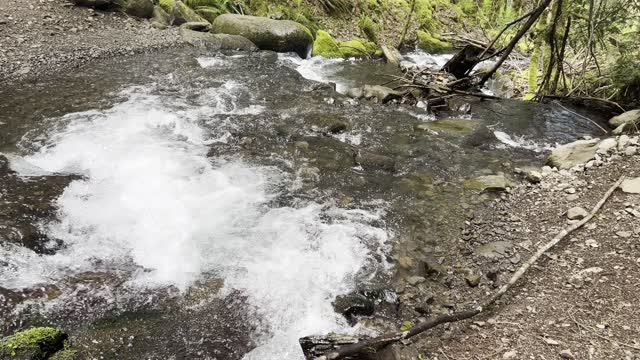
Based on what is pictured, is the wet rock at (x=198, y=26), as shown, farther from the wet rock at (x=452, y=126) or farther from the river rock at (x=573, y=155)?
the river rock at (x=573, y=155)

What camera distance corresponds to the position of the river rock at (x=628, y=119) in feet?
27.4

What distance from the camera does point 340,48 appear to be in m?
15.9

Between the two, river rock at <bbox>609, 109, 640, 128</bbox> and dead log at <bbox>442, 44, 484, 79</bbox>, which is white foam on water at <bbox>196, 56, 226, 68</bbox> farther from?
river rock at <bbox>609, 109, 640, 128</bbox>

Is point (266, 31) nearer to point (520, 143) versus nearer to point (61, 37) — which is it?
point (61, 37)

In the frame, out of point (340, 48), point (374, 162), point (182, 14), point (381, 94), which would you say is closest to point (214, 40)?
point (182, 14)

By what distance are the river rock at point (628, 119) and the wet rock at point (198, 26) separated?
12247 millimetres

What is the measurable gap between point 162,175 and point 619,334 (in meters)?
5.86

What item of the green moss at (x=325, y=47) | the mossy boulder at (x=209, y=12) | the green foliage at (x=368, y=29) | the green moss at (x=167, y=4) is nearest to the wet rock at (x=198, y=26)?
the mossy boulder at (x=209, y=12)

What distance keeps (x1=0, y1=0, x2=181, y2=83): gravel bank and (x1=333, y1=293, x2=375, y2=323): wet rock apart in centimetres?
838

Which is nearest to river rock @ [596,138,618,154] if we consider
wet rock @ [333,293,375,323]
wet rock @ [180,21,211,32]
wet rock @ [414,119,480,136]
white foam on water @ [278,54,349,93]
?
wet rock @ [414,119,480,136]

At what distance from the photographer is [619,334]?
3412 mm

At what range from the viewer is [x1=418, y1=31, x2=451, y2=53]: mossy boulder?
19672 millimetres

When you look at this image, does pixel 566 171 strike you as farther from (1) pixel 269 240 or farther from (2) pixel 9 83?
(2) pixel 9 83

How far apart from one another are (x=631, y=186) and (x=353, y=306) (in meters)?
4.15
